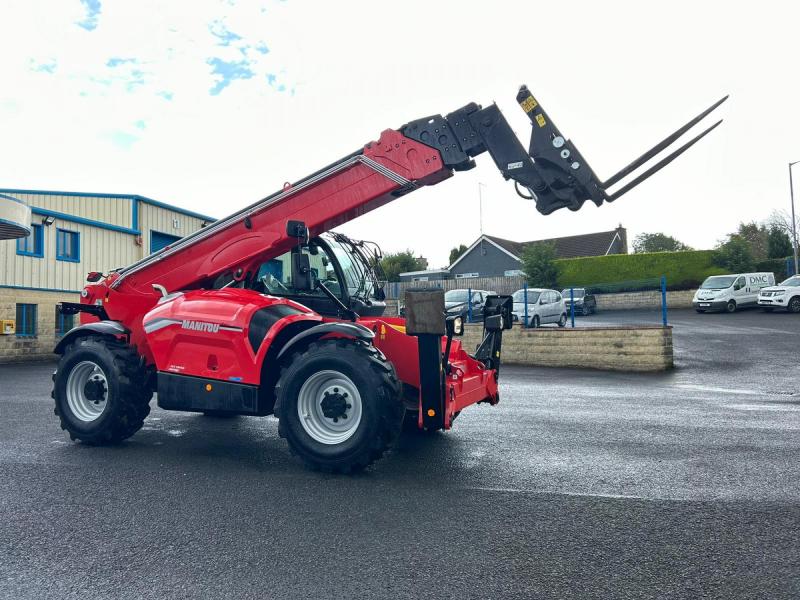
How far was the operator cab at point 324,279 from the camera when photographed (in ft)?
21.8

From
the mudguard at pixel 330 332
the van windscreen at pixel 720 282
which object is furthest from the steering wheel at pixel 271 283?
the van windscreen at pixel 720 282

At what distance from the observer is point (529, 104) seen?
577 centimetres

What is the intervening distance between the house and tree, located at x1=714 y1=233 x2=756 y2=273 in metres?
17.0

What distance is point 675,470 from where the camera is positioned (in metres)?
5.36

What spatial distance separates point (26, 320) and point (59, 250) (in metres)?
2.74

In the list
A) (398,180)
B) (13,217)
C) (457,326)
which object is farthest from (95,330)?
(13,217)

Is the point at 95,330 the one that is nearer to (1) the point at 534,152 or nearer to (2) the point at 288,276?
(2) the point at 288,276

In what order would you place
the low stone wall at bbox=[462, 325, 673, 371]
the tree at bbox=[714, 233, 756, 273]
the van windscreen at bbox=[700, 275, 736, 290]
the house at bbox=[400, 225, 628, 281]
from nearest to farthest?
1. the low stone wall at bbox=[462, 325, 673, 371]
2. the van windscreen at bbox=[700, 275, 736, 290]
3. the tree at bbox=[714, 233, 756, 273]
4. the house at bbox=[400, 225, 628, 281]

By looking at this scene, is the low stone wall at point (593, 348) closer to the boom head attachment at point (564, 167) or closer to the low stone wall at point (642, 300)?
the boom head attachment at point (564, 167)

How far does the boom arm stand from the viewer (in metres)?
5.71

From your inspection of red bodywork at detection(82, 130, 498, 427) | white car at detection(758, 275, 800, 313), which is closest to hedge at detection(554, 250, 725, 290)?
white car at detection(758, 275, 800, 313)

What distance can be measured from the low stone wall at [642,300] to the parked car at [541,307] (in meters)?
11.9

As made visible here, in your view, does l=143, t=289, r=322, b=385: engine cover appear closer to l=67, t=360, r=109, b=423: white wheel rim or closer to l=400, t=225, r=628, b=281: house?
l=67, t=360, r=109, b=423: white wheel rim

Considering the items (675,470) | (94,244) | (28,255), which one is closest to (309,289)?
(675,470)
